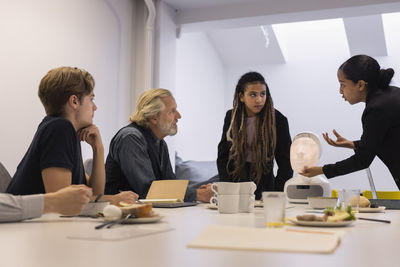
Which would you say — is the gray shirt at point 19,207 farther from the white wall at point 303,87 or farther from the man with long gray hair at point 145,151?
the white wall at point 303,87

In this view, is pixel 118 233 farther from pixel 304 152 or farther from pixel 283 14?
pixel 283 14

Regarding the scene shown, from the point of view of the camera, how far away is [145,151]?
2492 millimetres

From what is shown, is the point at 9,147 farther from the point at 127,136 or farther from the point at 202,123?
the point at 202,123

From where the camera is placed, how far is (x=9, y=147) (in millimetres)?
3148

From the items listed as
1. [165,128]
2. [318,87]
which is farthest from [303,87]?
[165,128]

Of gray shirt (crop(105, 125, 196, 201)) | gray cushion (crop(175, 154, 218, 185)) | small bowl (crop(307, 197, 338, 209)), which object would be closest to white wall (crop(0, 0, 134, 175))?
gray cushion (crop(175, 154, 218, 185))

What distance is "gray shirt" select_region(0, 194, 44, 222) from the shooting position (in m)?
1.19

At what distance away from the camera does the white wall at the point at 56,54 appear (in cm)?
316

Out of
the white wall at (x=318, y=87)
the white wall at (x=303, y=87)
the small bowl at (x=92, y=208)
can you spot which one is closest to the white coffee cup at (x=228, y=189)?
the small bowl at (x=92, y=208)

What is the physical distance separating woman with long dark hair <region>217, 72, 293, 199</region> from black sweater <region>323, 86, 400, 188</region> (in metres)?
0.39

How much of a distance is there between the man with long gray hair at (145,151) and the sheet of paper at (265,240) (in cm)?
130

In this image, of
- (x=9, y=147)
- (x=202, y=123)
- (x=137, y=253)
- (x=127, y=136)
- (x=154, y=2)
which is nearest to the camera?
(x=137, y=253)

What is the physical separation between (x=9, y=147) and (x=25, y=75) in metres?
0.51

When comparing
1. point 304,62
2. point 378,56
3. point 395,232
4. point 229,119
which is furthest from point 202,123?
point 395,232
